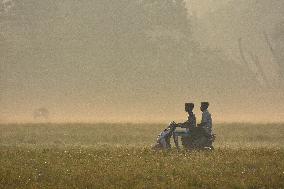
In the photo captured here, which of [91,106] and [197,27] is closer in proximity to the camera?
[91,106]

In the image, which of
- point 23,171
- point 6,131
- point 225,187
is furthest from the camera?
point 6,131

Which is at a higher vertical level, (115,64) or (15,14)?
(15,14)

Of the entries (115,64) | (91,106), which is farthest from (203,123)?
(115,64)

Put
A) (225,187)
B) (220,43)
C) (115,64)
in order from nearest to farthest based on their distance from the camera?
1. (225,187)
2. (115,64)
3. (220,43)

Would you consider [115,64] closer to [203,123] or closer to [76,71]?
[76,71]

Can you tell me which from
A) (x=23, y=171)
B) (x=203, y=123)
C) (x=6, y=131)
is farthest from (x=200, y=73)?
(x=23, y=171)

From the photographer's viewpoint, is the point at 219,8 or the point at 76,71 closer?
the point at 76,71

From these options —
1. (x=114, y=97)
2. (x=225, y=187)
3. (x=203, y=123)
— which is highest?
(x=114, y=97)

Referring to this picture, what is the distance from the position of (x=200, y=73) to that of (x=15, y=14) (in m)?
30.0

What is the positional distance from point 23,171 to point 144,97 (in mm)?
67427

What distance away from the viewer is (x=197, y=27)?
379 feet

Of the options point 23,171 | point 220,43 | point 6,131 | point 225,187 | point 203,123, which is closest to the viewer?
point 225,187

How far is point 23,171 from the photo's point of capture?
18.8m

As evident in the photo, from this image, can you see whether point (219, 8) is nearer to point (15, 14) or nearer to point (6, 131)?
point (15, 14)
